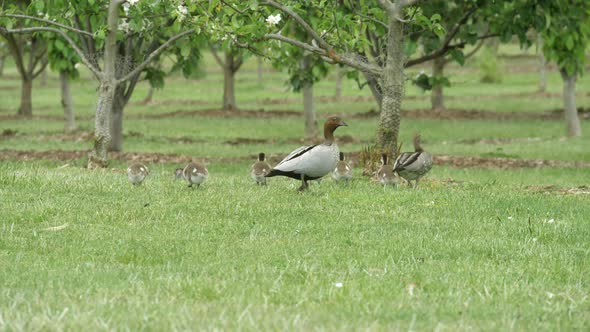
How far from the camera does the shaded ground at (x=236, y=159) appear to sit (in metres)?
25.8

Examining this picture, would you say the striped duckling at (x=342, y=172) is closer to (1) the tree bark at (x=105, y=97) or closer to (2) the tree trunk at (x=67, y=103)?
(1) the tree bark at (x=105, y=97)

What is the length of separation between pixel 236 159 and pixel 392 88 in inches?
398

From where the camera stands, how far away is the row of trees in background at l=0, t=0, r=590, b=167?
17.4m

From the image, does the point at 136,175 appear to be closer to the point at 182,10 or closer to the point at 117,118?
the point at 182,10

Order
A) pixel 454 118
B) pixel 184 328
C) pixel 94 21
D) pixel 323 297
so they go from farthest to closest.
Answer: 1. pixel 454 118
2. pixel 94 21
3. pixel 323 297
4. pixel 184 328

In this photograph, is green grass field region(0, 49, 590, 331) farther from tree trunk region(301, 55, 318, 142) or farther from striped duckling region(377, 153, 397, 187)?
tree trunk region(301, 55, 318, 142)

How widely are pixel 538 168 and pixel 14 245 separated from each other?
17874mm

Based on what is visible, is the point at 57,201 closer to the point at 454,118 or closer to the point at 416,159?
the point at 416,159

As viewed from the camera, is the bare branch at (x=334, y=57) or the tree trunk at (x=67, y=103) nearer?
the bare branch at (x=334, y=57)

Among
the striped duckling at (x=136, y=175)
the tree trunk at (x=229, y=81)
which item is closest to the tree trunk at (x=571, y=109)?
the tree trunk at (x=229, y=81)

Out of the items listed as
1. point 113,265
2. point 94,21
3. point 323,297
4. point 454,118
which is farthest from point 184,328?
point 454,118

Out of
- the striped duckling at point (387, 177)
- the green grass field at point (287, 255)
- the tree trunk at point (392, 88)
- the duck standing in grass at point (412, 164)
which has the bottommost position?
the green grass field at point (287, 255)

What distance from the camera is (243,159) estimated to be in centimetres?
2753

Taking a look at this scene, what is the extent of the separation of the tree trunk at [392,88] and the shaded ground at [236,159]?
6834 mm
